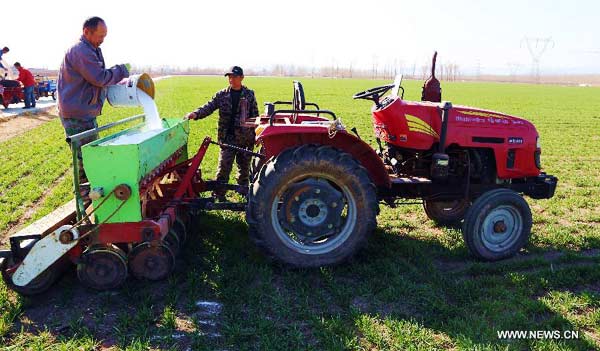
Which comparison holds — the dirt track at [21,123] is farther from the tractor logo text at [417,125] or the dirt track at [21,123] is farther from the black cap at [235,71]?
the tractor logo text at [417,125]

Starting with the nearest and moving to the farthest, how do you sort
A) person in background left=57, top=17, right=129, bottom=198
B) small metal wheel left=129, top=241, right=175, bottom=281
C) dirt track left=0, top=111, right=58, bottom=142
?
1. small metal wheel left=129, top=241, right=175, bottom=281
2. person in background left=57, top=17, right=129, bottom=198
3. dirt track left=0, top=111, right=58, bottom=142

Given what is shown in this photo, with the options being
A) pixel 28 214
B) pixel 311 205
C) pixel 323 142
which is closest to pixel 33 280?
pixel 311 205

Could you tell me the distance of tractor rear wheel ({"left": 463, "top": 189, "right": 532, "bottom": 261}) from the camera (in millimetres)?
4539

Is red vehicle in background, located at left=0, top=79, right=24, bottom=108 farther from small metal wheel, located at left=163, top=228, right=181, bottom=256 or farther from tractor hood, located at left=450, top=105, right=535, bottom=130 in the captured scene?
tractor hood, located at left=450, top=105, right=535, bottom=130

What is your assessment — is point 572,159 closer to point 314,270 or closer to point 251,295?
point 314,270

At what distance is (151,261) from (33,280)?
0.88m

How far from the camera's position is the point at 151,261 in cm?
401

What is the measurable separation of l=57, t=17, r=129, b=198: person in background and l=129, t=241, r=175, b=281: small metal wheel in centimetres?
99

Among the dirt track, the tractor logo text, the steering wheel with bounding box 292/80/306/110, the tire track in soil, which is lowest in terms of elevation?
the tire track in soil

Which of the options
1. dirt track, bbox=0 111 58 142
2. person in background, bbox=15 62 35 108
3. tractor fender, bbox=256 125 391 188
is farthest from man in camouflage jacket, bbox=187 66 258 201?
person in background, bbox=15 62 35 108

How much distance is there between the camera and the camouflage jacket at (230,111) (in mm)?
6203

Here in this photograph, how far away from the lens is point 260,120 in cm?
520

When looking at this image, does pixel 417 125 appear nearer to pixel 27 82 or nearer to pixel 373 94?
pixel 373 94

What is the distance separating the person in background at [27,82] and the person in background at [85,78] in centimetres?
1735
